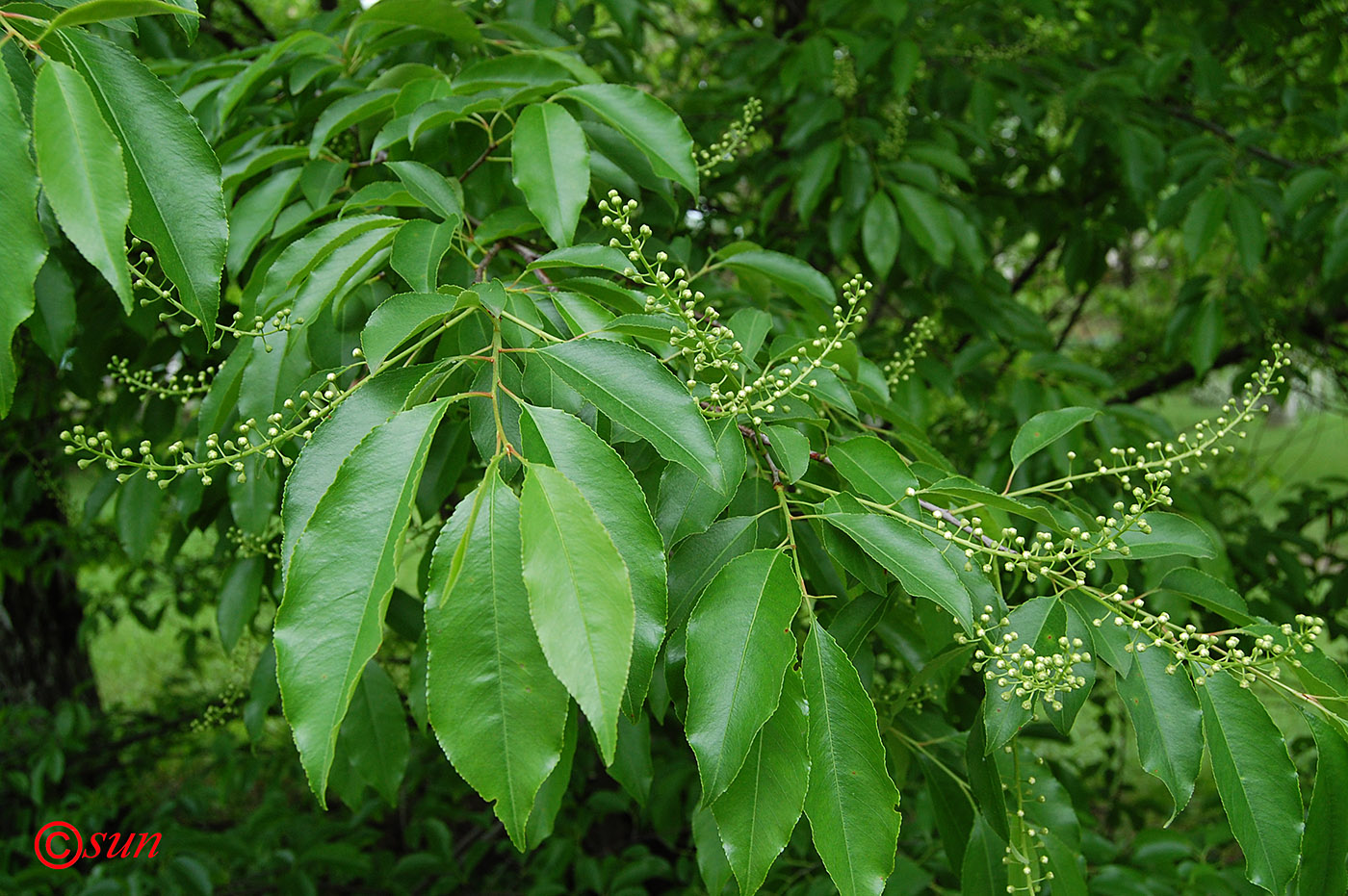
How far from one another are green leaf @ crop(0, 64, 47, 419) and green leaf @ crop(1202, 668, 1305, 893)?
978 mm

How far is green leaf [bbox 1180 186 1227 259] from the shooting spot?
220 centimetres

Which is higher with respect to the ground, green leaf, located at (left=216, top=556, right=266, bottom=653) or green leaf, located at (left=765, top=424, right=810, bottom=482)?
green leaf, located at (left=765, top=424, right=810, bottom=482)

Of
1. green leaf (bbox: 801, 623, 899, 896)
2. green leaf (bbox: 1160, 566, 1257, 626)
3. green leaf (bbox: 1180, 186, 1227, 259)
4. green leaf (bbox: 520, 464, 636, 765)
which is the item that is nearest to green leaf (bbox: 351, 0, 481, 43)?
green leaf (bbox: 520, 464, 636, 765)

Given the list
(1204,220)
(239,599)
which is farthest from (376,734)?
(1204,220)

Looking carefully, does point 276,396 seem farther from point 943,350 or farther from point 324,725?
point 943,350

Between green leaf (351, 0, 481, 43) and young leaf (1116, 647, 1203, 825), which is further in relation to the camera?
green leaf (351, 0, 481, 43)

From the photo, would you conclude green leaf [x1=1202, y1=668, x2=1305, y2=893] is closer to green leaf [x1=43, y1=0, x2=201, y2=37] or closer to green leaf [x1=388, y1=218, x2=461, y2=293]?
green leaf [x1=388, y1=218, x2=461, y2=293]

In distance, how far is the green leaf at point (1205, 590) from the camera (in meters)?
0.94

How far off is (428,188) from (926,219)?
1.17 meters

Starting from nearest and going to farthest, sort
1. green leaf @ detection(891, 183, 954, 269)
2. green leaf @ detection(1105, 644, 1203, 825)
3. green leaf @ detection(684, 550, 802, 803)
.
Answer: green leaf @ detection(684, 550, 802, 803), green leaf @ detection(1105, 644, 1203, 825), green leaf @ detection(891, 183, 954, 269)

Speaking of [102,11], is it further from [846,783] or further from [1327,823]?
[1327,823]

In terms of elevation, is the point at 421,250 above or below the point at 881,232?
above

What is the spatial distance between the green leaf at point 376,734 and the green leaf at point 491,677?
2.16 ft

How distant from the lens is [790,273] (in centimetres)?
134
